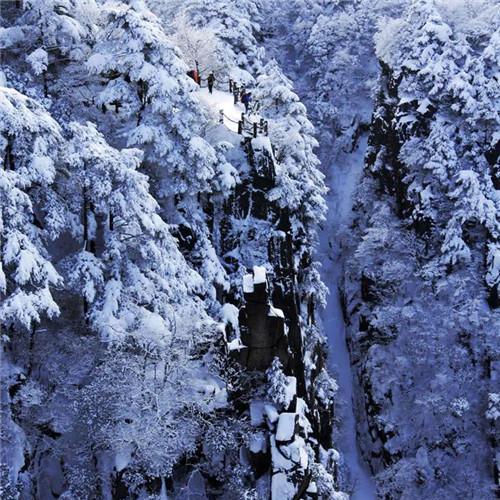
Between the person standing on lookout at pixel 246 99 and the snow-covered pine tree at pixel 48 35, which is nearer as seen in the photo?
the snow-covered pine tree at pixel 48 35

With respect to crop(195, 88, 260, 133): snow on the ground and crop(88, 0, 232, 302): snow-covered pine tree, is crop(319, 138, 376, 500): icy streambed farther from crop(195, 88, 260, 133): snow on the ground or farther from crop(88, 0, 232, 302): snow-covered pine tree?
crop(88, 0, 232, 302): snow-covered pine tree

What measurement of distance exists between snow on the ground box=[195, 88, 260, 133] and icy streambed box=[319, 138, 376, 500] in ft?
50.5

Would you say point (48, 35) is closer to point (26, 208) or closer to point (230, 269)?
point (26, 208)

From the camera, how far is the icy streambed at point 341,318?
109ft

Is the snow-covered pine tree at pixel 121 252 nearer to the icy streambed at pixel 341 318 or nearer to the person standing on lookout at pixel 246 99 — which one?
the person standing on lookout at pixel 246 99

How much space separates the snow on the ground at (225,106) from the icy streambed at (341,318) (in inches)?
606

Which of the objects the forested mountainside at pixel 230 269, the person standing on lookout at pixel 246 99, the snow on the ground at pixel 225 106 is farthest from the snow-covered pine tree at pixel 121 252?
the person standing on lookout at pixel 246 99

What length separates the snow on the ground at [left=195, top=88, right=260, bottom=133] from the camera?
28.4 meters

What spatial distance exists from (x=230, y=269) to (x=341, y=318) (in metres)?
19.0

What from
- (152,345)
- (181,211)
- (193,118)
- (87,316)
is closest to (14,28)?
(193,118)

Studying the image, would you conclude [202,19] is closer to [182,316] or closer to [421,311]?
[421,311]

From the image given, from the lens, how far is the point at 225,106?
108 feet

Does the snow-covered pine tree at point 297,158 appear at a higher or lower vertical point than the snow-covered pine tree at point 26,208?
higher

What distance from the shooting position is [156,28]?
2230cm
